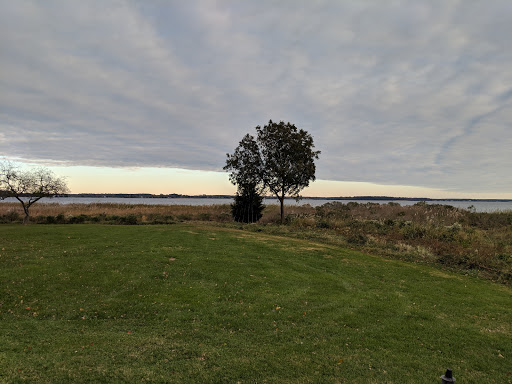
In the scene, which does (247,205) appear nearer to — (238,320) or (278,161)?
(278,161)

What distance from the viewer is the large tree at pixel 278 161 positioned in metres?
31.5

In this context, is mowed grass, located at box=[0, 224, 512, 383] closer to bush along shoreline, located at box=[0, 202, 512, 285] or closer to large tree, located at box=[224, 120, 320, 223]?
bush along shoreline, located at box=[0, 202, 512, 285]

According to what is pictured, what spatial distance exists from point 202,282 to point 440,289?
8.89m

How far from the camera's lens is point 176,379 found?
4.70 meters

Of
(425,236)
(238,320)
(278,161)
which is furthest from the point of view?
(278,161)

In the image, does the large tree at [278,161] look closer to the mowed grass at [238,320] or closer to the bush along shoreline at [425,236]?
the bush along shoreline at [425,236]

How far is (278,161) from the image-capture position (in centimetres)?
3219

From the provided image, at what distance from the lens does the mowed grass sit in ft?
16.7

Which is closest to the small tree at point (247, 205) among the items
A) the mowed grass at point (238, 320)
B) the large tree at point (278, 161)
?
the large tree at point (278, 161)

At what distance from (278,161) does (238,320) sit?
26.1 meters

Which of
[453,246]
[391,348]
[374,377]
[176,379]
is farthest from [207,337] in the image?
[453,246]

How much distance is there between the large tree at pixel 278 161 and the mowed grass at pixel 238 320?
62.0 feet

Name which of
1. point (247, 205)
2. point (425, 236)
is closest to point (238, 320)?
point (425, 236)

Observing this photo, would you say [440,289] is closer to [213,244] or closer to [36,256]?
[213,244]
